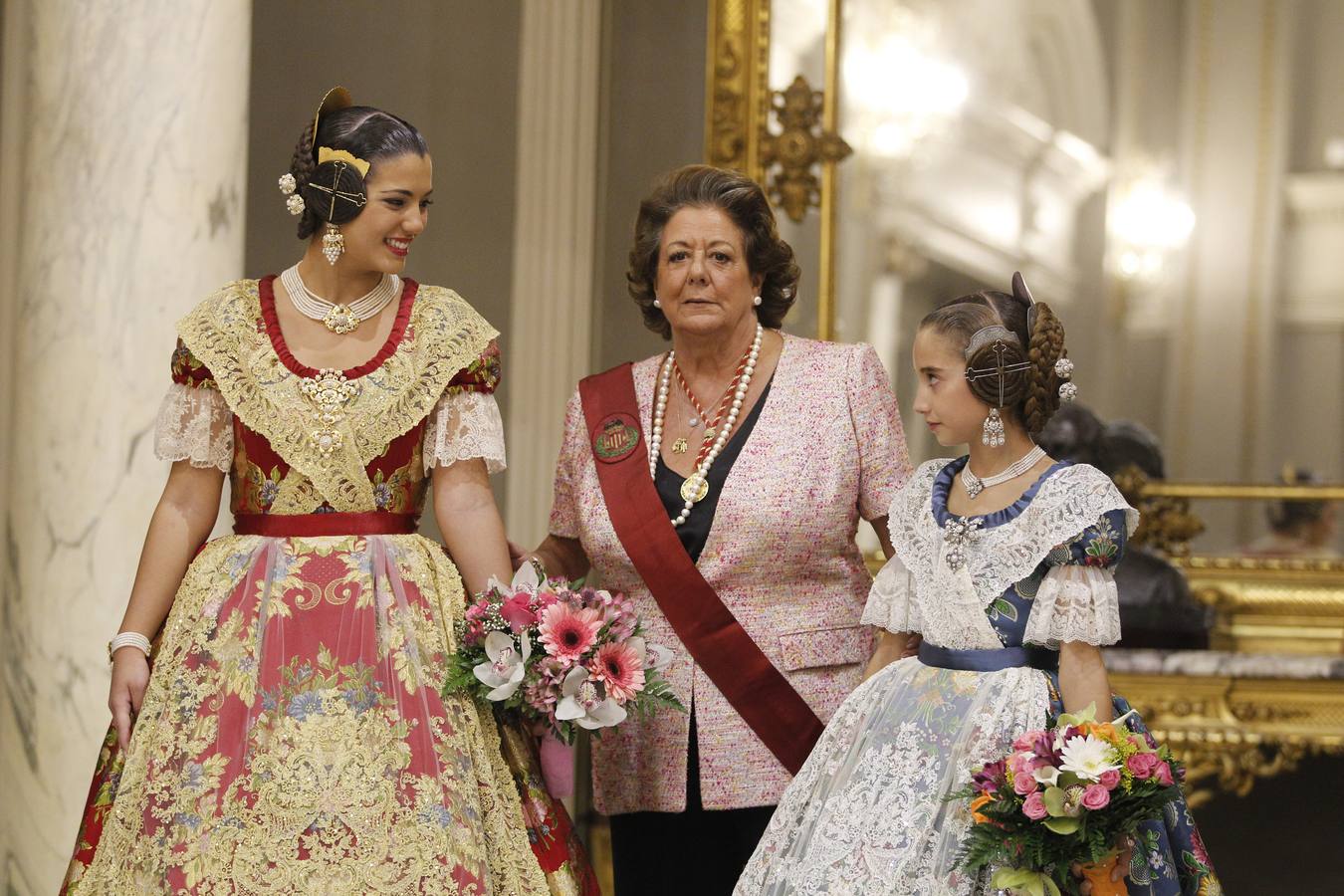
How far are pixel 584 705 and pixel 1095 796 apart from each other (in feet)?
2.32

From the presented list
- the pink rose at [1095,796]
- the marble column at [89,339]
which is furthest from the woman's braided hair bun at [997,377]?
the marble column at [89,339]

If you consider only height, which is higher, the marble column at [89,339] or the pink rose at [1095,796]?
the marble column at [89,339]

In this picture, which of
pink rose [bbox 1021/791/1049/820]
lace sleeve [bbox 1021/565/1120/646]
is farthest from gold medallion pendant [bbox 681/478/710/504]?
pink rose [bbox 1021/791/1049/820]

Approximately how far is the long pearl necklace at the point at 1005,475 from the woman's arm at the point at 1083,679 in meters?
0.27

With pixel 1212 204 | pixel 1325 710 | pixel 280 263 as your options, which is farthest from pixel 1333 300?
pixel 280 263

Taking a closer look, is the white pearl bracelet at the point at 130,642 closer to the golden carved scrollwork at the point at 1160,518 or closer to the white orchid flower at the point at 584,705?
the white orchid flower at the point at 584,705

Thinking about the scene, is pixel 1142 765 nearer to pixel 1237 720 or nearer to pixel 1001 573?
pixel 1001 573

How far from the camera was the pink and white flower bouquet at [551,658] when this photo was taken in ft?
7.54

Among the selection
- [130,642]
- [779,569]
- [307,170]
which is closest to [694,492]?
[779,569]

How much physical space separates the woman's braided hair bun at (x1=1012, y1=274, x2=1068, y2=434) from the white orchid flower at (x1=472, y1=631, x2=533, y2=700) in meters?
0.77

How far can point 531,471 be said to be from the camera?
4203 mm

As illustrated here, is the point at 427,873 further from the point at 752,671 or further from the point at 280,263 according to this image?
the point at 280,263

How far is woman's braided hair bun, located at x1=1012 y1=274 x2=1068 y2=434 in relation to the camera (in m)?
2.33

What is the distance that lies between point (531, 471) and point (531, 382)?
225 mm
